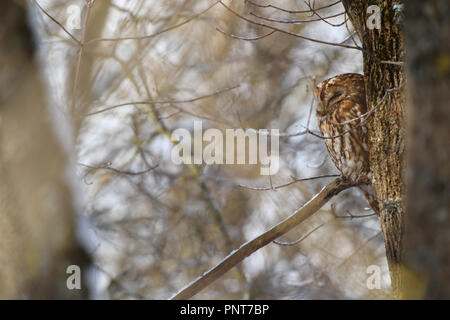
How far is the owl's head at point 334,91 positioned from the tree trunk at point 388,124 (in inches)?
24.0

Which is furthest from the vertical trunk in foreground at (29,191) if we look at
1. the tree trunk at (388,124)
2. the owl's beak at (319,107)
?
the owl's beak at (319,107)

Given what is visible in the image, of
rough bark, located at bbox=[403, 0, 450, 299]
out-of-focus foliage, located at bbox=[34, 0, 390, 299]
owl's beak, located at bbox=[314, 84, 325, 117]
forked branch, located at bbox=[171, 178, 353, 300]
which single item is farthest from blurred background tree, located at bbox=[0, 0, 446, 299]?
rough bark, located at bbox=[403, 0, 450, 299]

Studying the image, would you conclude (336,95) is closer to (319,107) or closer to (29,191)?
(319,107)

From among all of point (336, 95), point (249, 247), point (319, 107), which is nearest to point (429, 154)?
point (249, 247)

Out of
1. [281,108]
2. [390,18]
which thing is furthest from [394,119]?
[281,108]

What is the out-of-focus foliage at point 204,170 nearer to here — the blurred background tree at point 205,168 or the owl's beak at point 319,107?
the blurred background tree at point 205,168

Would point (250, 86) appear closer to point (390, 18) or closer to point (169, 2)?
point (169, 2)

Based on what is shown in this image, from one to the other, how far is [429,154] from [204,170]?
579 centimetres

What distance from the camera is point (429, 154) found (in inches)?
55.6

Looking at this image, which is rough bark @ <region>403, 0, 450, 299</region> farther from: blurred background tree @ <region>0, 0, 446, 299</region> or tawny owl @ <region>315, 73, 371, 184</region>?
blurred background tree @ <region>0, 0, 446, 299</region>

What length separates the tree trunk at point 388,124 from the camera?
2.58 m

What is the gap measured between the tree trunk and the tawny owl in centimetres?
34

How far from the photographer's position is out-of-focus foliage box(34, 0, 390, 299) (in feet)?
20.8
